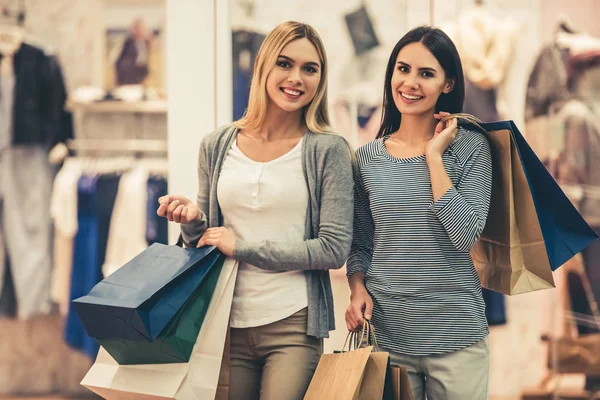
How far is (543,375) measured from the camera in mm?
3660

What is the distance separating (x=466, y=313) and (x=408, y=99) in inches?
21.0

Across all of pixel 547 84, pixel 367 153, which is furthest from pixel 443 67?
pixel 547 84

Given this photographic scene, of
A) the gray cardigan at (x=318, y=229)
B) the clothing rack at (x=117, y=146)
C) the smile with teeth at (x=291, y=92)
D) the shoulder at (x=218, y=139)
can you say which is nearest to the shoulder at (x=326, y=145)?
the gray cardigan at (x=318, y=229)

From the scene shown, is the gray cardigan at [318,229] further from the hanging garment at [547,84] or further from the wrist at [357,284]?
the hanging garment at [547,84]

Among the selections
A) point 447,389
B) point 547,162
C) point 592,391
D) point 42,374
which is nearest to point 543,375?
point 592,391

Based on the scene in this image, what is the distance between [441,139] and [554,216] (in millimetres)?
351

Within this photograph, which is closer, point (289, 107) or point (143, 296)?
point (143, 296)

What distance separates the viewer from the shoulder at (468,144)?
176 centimetres

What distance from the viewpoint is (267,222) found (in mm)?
1756

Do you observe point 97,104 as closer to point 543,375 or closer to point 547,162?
point 547,162

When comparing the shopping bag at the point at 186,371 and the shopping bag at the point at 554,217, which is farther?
the shopping bag at the point at 554,217

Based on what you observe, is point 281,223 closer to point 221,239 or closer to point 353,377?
point 221,239

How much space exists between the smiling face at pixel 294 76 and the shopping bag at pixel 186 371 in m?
0.41

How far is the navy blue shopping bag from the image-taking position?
70.3 inches
